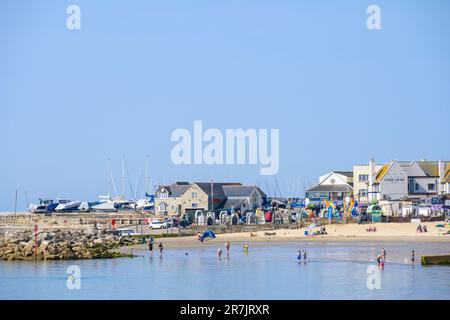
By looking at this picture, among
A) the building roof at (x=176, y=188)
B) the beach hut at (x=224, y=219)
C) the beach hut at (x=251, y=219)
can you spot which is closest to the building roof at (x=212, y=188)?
Result: the building roof at (x=176, y=188)

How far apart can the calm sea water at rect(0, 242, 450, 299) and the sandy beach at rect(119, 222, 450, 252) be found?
1072 cm

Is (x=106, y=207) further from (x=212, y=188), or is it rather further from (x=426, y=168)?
(x=426, y=168)

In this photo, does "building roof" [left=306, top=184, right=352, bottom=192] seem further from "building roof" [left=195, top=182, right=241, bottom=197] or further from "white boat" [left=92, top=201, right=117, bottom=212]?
"white boat" [left=92, top=201, right=117, bottom=212]

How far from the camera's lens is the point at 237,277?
5653 cm

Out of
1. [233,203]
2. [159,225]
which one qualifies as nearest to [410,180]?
[233,203]

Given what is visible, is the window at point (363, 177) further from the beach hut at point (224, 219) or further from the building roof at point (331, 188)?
the beach hut at point (224, 219)

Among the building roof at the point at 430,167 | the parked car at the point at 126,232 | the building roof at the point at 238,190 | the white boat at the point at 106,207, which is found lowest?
the parked car at the point at 126,232

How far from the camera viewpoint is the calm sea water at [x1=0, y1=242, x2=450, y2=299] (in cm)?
4938

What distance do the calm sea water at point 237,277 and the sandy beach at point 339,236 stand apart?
35.2ft

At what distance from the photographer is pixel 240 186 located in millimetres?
119875

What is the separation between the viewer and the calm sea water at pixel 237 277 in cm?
4938

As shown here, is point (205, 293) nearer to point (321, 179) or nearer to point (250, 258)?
point (250, 258)

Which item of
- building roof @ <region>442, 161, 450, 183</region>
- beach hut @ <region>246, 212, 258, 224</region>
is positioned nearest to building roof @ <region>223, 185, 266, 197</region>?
beach hut @ <region>246, 212, 258, 224</region>
